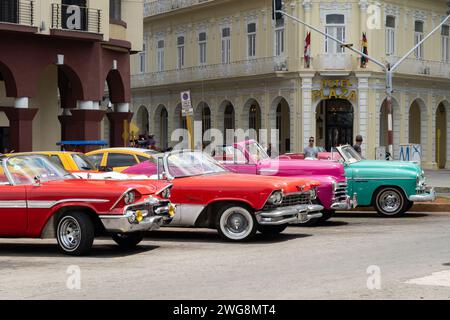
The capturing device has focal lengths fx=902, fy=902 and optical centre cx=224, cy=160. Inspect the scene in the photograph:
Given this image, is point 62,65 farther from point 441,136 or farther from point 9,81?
point 441,136

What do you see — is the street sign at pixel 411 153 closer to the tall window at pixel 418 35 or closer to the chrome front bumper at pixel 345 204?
the chrome front bumper at pixel 345 204

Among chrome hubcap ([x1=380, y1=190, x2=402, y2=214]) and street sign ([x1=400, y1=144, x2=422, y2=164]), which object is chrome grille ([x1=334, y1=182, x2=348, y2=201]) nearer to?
chrome hubcap ([x1=380, y1=190, x2=402, y2=214])

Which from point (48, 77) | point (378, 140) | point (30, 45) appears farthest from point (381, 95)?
point (30, 45)

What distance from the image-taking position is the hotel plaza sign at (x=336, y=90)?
44938 mm

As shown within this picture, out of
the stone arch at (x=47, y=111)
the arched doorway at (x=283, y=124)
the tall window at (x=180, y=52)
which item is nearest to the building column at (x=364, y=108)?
the arched doorway at (x=283, y=124)

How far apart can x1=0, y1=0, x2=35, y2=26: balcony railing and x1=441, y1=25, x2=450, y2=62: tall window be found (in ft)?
92.2

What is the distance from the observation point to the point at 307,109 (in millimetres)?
45219

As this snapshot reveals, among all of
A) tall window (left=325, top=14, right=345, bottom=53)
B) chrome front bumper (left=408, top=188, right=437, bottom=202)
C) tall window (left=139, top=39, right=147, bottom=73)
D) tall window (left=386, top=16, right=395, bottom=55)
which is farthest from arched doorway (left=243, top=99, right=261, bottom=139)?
chrome front bumper (left=408, top=188, right=437, bottom=202)

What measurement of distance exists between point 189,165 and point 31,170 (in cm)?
301

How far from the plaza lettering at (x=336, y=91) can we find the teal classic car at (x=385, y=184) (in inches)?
981

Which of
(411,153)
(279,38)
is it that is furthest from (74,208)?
(279,38)
